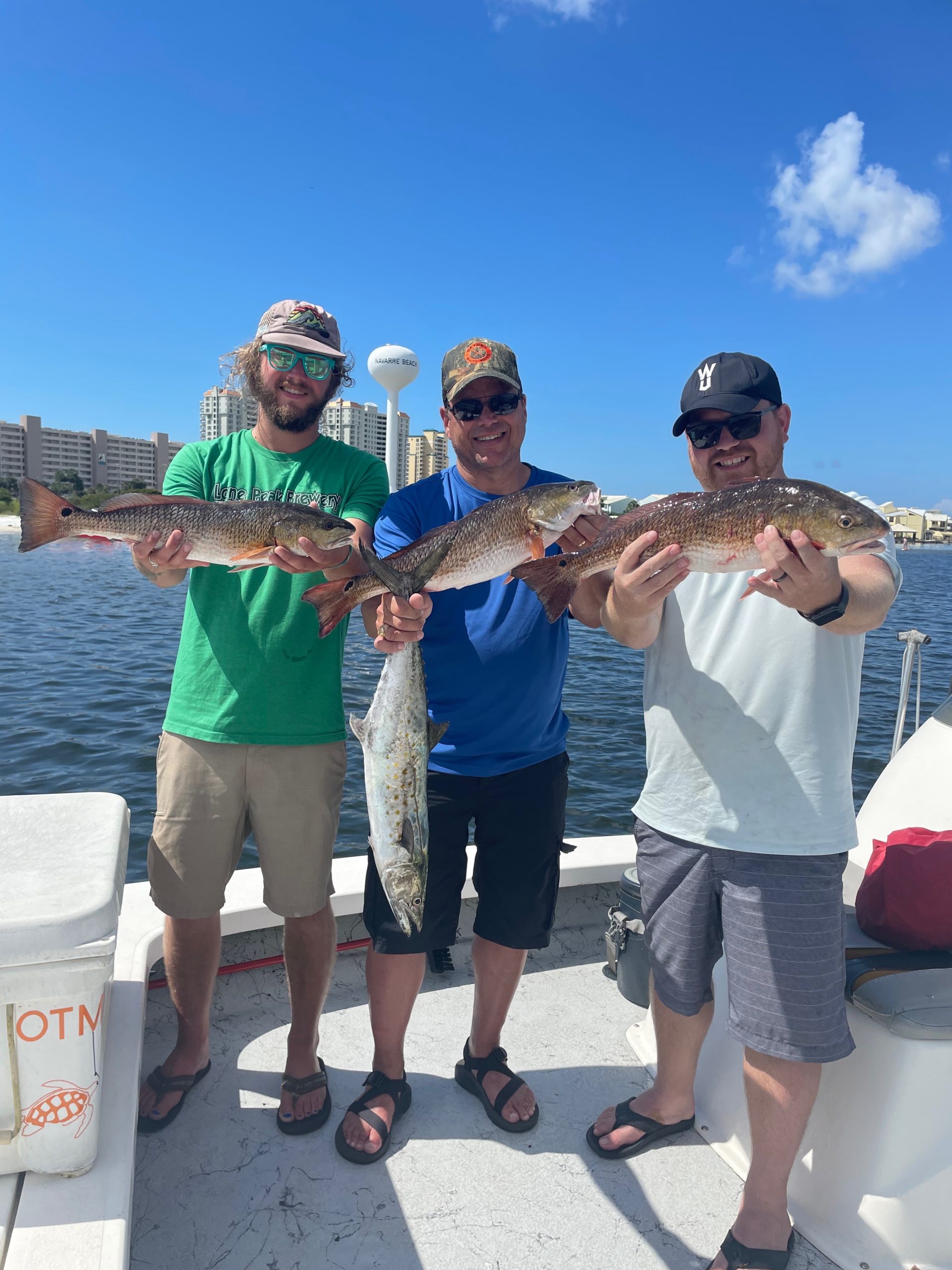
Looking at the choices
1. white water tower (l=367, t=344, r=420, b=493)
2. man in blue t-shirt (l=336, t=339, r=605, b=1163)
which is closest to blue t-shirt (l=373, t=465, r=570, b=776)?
man in blue t-shirt (l=336, t=339, r=605, b=1163)

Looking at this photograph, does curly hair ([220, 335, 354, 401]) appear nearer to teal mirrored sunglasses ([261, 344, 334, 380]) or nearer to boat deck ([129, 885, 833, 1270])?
teal mirrored sunglasses ([261, 344, 334, 380])

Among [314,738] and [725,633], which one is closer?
[725,633]

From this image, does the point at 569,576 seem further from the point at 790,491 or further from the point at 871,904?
the point at 871,904

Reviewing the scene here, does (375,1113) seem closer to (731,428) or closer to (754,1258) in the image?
(754,1258)

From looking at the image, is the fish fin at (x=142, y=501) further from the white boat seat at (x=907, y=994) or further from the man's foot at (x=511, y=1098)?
the white boat seat at (x=907, y=994)

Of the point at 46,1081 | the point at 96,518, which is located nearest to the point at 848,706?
the point at 46,1081

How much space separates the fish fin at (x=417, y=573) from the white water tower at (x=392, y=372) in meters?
26.1

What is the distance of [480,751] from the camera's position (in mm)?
3240

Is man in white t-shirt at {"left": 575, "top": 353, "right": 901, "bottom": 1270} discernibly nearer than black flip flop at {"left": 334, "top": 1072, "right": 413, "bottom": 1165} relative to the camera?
Yes

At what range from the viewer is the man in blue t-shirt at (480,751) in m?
3.24

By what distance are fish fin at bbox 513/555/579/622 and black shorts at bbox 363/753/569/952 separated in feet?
2.69

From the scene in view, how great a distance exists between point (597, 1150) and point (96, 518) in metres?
3.53

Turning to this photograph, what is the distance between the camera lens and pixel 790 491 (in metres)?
2.49

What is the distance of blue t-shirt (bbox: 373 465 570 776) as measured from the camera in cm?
324
